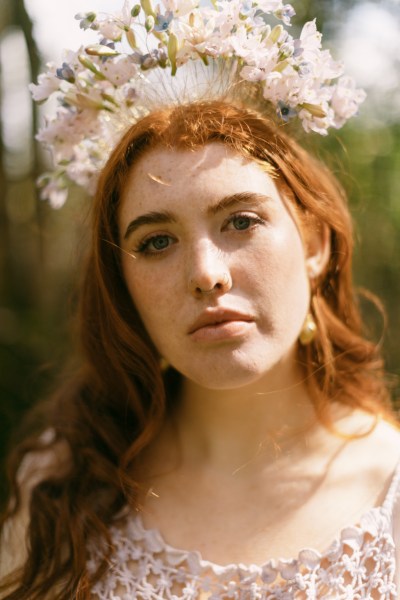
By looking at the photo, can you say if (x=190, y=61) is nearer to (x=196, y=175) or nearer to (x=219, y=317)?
(x=196, y=175)

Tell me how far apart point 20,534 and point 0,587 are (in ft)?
0.53

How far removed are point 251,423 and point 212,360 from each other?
0.28 m

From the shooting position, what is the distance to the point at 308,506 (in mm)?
1703

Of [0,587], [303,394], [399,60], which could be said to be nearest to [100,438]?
[0,587]

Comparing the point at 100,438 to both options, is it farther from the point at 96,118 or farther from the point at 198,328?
the point at 96,118

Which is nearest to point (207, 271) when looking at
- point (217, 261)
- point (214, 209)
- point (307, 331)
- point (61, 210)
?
point (217, 261)

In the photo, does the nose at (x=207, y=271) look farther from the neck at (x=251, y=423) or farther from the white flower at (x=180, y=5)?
the white flower at (x=180, y=5)

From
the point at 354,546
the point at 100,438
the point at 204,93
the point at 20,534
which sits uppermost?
the point at 204,93

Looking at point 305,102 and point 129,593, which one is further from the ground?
point 305,102

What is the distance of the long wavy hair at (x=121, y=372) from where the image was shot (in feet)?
5.69

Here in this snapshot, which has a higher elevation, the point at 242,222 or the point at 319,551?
the point at 242,222

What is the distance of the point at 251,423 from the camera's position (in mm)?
1855

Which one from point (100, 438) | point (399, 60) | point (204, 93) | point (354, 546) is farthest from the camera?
point (399, 60)

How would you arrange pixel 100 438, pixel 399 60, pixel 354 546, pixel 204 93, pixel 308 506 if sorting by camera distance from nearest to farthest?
pixel 354 546, pixel 308 506, pixel 204 93, pixel 100 438, pixel 399 60
